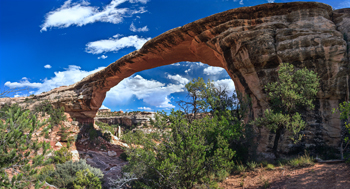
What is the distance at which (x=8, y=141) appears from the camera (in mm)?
4938

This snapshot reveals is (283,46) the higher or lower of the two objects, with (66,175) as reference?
higher

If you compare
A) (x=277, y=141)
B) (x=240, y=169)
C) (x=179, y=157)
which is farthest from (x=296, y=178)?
(x=179, y=157)

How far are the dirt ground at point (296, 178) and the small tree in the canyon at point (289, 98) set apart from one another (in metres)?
1.69

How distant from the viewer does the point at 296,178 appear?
6305mm

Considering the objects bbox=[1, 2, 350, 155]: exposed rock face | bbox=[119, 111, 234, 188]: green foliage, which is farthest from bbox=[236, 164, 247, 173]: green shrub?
bbox=[1, 2, 350, 155]: exposed rock face

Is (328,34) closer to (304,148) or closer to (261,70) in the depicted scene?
(261,70)

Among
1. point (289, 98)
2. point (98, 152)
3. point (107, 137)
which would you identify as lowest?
point (98, 152)

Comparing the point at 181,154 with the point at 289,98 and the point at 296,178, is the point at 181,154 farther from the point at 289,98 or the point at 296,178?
the point at 289,98

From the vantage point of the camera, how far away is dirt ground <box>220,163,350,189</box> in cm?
556

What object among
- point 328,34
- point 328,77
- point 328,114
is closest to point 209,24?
point 328,34

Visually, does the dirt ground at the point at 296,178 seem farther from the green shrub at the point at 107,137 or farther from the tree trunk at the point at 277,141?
the green shrub at the point at 107,137

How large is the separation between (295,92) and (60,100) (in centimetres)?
2301

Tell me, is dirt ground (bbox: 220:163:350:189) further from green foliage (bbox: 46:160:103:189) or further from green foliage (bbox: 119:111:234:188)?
green foliage (bbox: 46:160:103:189)

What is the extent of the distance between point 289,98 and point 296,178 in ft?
12.0
